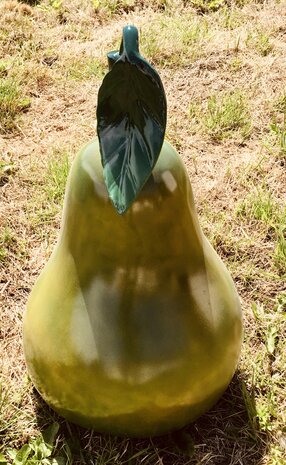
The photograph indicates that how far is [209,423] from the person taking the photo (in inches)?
87.2

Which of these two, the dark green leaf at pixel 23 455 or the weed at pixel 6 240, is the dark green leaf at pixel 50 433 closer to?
the dark green leaf at pixel 23 455

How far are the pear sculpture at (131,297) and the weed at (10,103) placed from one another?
6.09ft

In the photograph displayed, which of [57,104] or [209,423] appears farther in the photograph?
[57,104]

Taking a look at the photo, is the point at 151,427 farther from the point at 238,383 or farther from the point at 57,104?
the point at 57,104

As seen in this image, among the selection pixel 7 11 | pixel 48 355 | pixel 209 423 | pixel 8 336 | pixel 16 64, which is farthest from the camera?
pixel 7 11

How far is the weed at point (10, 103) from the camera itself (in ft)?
12.2

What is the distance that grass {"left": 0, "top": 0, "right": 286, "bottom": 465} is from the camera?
2.17m

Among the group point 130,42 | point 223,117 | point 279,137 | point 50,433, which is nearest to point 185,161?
point 223,117

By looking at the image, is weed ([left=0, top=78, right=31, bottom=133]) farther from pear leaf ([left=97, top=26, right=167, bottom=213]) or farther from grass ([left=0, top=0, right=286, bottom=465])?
pear leaf ([left=97, top=26, right=167, bottom=213])

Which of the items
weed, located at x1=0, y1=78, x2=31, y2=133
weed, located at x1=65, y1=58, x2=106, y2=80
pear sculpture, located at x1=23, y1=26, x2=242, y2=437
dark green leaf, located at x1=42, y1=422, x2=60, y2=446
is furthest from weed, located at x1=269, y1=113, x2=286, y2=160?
dark green leaf, located at x1=42, y1=422, x2=60, y2=446

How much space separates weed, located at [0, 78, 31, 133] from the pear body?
6.20 ft

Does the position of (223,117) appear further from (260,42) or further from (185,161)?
(260,42)

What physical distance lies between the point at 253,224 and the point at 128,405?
138 cm

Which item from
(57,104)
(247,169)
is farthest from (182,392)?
(57,104)
